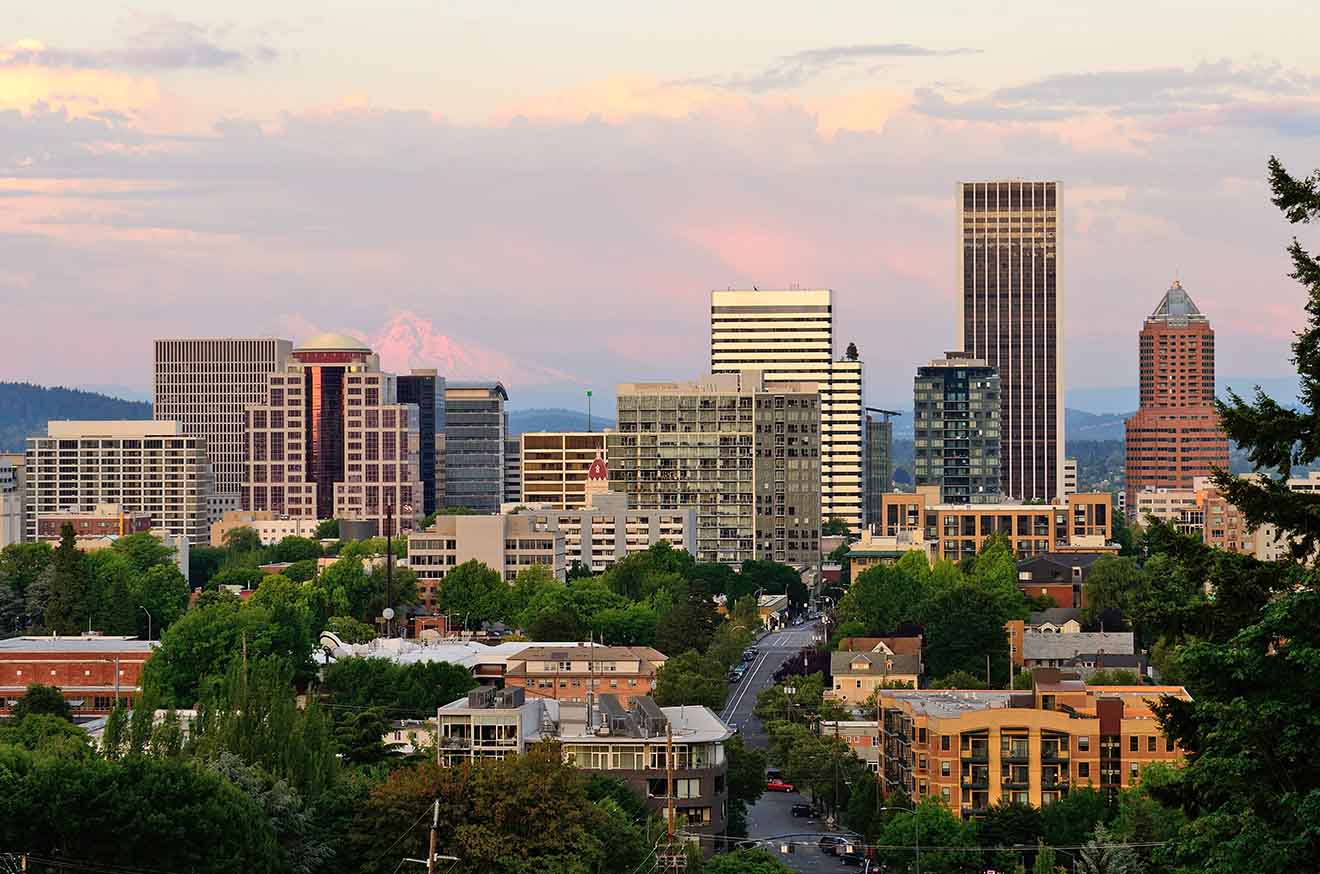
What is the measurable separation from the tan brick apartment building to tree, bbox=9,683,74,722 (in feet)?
74.2

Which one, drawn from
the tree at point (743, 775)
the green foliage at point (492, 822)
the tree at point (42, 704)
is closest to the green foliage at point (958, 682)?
the tree at point (743, 775)

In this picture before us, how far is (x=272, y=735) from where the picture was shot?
8688cm

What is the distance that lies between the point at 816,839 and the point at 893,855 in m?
9.67

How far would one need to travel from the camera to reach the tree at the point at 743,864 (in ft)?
269

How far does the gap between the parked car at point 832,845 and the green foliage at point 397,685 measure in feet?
89.6

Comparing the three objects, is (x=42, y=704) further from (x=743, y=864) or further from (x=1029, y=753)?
(x=743, y=864)

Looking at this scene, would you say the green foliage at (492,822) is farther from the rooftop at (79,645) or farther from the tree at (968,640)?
the tree at (968,640)

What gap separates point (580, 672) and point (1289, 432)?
10550 cm

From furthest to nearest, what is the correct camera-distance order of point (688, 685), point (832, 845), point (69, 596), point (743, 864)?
1. point (69, 596)
2. point (688, 685)
3. point (832, 845)
4. point (743, 864)

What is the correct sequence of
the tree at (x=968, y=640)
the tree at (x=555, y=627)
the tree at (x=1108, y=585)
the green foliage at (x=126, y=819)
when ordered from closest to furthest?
1. the green foliage at (x=126, y=819)
2. the tree at (x=968, y=640)
3. the tree at (x=555, y=627)
4. the tree at (x=1108, y=585)

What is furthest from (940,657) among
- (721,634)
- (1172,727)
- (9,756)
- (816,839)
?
(1172,727)

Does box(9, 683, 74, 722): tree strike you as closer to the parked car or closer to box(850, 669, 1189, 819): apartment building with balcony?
the parked car

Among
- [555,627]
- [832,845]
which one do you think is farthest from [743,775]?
[555,627]

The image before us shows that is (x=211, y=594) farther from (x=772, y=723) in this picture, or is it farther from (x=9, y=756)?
(x=9, y=756)
